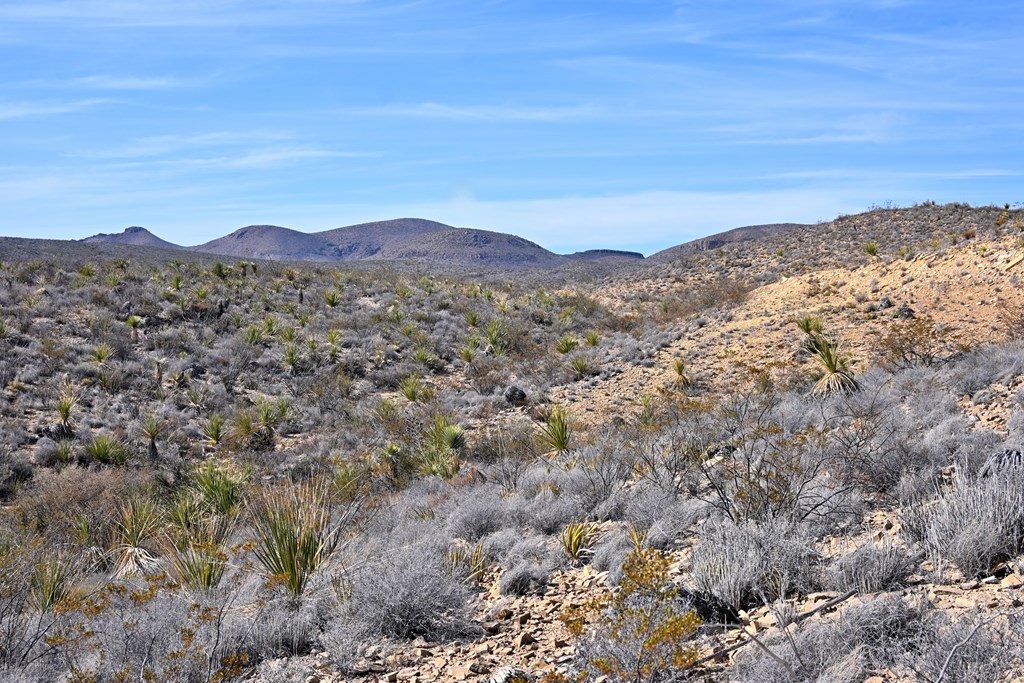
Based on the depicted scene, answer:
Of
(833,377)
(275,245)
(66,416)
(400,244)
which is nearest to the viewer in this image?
(833,377)

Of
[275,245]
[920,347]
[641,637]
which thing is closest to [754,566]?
[641,637]

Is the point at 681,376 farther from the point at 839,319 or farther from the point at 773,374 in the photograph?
the point at 839,319

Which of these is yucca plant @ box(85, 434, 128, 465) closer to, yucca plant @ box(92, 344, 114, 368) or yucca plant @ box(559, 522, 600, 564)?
yucca plant @ box(92, 344, 114, 368)

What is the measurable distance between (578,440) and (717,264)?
26460mm

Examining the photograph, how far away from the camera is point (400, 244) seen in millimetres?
114625

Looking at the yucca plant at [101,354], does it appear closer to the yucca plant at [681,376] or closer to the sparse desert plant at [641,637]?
the yucca plant at [681,376]

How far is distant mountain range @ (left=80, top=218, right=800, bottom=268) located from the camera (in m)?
99.8

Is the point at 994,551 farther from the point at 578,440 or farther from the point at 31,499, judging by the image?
the point at 31,499

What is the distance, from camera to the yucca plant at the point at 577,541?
5.38m

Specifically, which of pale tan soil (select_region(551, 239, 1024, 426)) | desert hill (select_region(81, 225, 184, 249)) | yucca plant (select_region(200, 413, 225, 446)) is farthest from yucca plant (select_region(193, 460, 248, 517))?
desert hill (select_region(81, 225, 184, 249))

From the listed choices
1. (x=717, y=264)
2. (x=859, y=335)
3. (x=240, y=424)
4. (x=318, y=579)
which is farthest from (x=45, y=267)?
(x=717, y=264)

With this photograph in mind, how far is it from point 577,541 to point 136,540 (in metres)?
4.92

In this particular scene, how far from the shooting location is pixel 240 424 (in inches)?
540

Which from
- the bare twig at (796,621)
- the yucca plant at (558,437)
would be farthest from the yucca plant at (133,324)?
the bare twig at (796,621)
